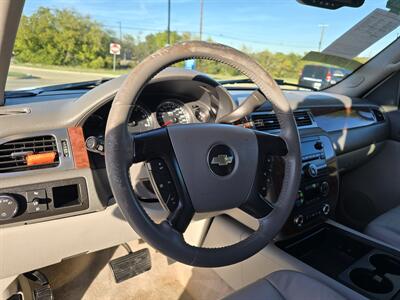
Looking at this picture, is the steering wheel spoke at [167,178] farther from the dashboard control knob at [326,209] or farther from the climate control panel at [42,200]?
the dashboard control knob at [326,209]

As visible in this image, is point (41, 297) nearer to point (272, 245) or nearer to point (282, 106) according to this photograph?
point (272, 245)

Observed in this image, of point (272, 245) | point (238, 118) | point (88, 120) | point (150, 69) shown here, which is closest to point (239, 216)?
point (272, 245)

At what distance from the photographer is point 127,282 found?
2143 mm

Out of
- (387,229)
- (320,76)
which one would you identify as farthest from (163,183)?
(320,76)

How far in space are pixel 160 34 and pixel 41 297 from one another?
1504 millimetres

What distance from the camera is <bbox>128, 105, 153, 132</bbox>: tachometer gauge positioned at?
1530 millimetres

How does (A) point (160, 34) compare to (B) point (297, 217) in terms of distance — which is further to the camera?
(B) point (297, 217)

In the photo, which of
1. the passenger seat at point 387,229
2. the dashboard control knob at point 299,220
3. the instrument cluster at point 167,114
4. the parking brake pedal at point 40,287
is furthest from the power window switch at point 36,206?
the passenger seat at point 387,229


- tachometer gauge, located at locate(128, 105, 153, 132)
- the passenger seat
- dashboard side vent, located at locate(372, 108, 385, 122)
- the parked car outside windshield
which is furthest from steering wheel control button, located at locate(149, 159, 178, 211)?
dashboard side vent, located at locate(372, 108, 385, 122)

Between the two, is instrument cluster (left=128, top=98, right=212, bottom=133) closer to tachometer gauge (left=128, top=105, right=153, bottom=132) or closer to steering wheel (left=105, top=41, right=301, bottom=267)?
tachometer gauge (left=128, top=105, right=153, bottom=132)

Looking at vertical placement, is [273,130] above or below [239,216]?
above

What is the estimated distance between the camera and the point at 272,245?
1620 millimetres

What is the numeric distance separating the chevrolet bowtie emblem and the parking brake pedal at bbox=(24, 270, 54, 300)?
4.40ft

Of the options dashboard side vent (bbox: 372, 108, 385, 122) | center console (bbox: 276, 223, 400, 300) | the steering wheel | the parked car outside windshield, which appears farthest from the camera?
dashboard side vent (bbox: 372, 108, 385, 122)
